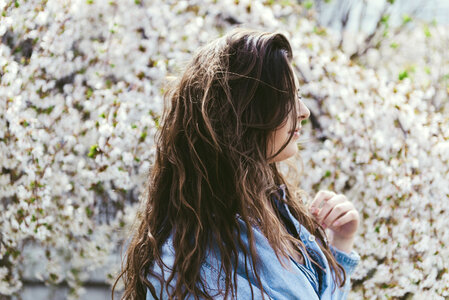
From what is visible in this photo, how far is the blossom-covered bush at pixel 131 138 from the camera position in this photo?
2660 mm

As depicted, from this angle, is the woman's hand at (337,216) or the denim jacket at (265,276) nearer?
the denim jacket at (265,276)

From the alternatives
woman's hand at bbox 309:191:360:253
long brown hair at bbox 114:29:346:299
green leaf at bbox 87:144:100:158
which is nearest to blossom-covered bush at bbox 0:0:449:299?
green leaf at bbox 87:144:100:158

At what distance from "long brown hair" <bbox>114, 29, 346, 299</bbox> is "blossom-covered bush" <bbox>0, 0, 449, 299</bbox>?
121 centimetres

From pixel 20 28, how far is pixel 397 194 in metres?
2.14

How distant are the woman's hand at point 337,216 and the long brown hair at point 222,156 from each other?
0.32 m

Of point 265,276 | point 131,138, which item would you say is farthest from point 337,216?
point 131,138

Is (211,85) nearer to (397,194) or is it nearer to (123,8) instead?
(397,194)

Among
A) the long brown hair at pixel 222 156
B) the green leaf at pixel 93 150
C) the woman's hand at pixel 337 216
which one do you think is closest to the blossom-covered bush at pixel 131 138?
the green leaf at pixel 93 150

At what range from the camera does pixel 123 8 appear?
319cm

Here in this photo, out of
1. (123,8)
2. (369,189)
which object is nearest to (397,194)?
(369,189)

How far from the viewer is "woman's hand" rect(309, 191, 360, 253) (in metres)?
1.76

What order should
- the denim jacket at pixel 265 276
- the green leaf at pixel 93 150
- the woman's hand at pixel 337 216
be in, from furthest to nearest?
the green leaf at pixel 93 150 → the woman's hand at pixel 337 216 → the denim jacket at pixel 265 276

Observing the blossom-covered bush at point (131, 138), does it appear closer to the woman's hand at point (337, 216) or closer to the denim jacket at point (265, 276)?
the woman's hand at point (337, 216)

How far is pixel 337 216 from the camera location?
5.79 feet
